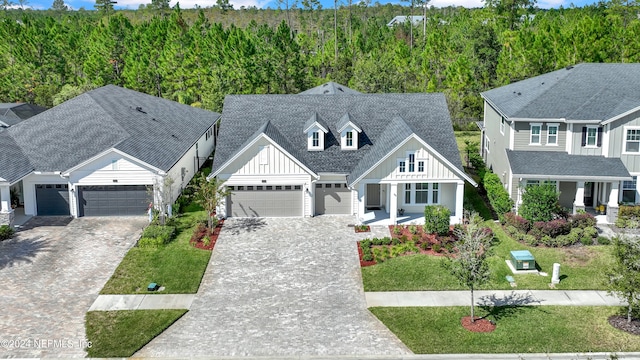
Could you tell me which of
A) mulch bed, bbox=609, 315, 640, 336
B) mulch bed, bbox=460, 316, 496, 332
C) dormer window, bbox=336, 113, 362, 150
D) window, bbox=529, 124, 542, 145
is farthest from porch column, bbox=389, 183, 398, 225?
mulch bed, bbox=609, 315, 640, 336

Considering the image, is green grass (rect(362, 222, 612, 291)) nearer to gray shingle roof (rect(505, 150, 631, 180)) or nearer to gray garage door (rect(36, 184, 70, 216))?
gray shingle roof (rect(505, 150, 631, 180))

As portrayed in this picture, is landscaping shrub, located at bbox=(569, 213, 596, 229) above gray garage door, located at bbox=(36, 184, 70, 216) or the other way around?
the other way around

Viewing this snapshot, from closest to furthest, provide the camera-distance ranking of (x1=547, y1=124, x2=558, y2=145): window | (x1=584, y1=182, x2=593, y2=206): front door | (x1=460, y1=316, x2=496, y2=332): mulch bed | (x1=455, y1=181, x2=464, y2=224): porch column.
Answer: (x1=460, y1=316, x2=496, y2=332): mulch bed < (x1=455, y1=181, x2=464, y2=224): porch column < (x1=547, y1=124, x2=558, y2=145): window < (x1=584, y1=182, x2=593, y2=206): front door

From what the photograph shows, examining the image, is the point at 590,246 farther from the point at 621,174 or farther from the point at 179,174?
the point at 179,174

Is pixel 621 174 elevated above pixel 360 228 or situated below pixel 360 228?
above

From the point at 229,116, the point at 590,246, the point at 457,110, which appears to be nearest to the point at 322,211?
the point at 229,116

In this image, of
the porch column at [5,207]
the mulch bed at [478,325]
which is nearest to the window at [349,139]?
the mulch bed at [478,325]
